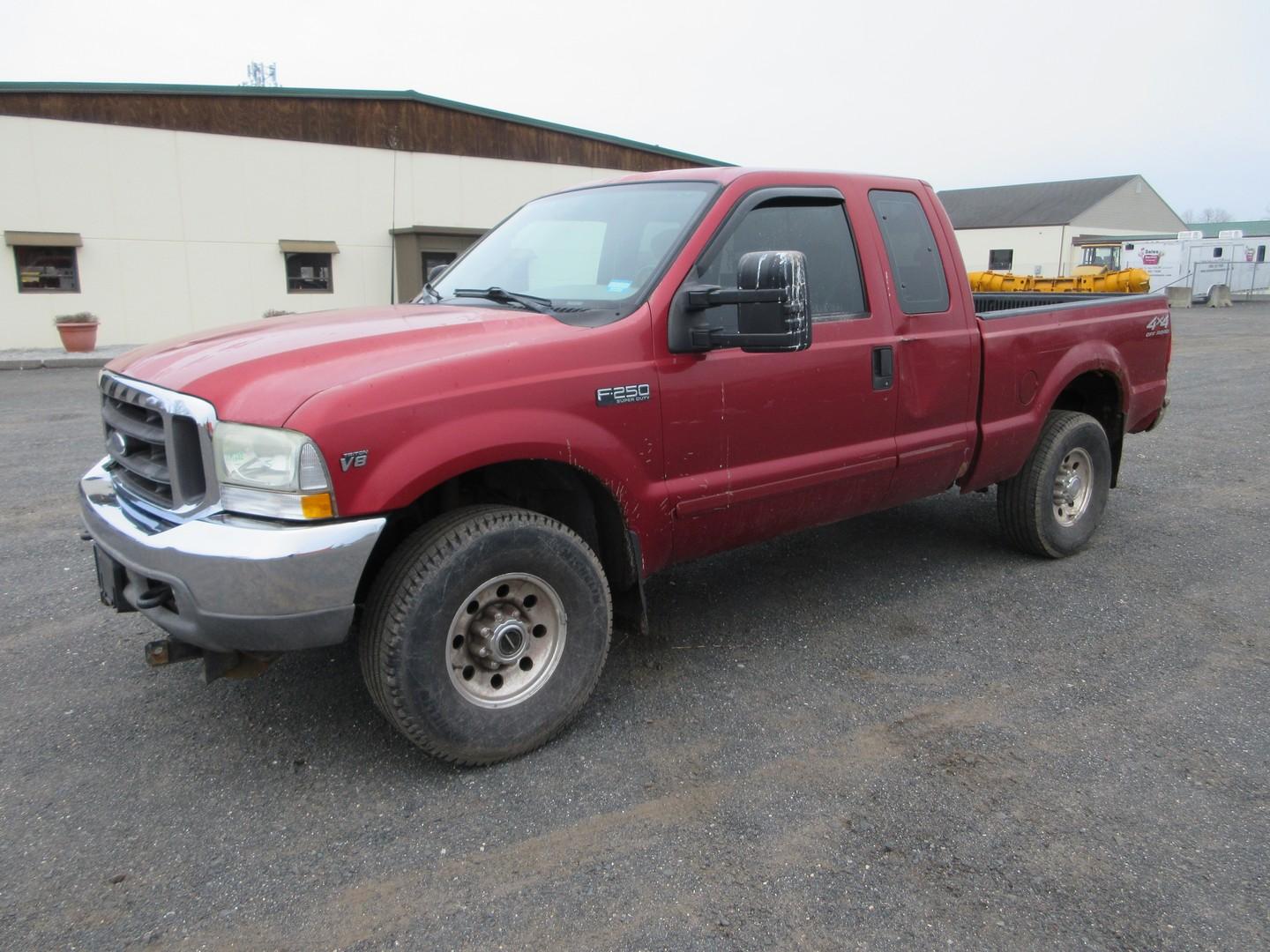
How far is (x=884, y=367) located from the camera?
4137 millimetres

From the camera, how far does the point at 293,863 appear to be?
106 inches

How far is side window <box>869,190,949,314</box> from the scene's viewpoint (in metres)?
4.30

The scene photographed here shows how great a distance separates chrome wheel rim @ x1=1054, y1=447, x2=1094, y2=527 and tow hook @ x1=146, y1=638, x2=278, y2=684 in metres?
4.22

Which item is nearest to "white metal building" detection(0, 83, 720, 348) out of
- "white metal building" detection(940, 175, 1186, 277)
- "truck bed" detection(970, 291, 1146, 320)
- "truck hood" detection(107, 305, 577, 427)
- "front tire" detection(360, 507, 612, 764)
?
"truck bed" detection(970, 291, 1146, 320)

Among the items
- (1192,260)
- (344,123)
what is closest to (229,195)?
(344,123)

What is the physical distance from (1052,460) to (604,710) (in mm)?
2960

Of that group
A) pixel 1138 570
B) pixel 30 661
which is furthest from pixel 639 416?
pixel 1138 570

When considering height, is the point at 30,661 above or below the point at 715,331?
below

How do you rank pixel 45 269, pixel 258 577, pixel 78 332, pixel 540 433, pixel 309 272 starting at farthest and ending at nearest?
pixel 309 272 < pixel 45 269 < pixel 78 332 < pixel 540 433 < pixel 258 577

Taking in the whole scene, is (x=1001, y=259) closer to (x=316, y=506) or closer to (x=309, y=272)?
(x=309, y=272)

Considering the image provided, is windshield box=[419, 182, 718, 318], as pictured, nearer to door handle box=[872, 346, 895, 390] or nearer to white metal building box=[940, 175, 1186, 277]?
door handle box=[872, 346, 895, 390]

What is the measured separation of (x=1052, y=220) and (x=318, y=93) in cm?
4211

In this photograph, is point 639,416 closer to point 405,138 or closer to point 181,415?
point 181,415

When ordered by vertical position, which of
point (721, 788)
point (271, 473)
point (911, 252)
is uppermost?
point (911, 252)
